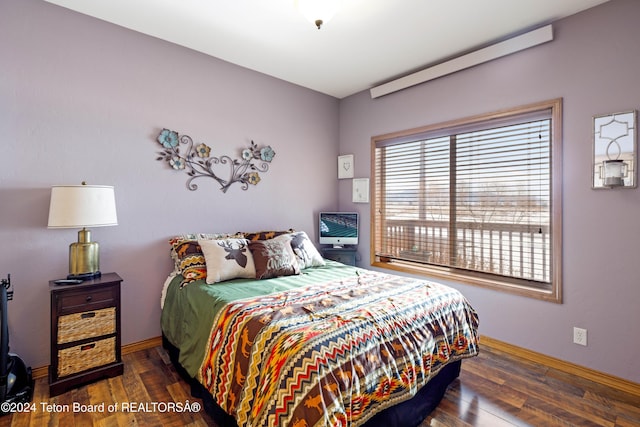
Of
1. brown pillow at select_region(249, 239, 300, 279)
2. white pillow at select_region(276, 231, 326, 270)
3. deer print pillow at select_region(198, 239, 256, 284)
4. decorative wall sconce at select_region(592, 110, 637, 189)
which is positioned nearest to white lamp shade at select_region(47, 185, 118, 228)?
deer print pillow at select_region(198, 239, 256, 284)

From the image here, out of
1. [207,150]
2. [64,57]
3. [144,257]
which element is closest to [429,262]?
[207,150]

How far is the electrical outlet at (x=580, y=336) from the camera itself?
231 centimetres

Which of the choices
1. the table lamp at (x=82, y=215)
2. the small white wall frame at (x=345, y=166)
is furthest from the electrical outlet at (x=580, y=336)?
the table lamp at (x=82, y=215)

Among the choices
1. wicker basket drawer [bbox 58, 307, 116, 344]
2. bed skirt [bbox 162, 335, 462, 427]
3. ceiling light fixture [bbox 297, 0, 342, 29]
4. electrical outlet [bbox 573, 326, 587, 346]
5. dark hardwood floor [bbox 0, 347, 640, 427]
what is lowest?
dark hardwood floor [bbox 0, 347, 640, 427]

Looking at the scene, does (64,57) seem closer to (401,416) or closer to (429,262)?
(401,416)

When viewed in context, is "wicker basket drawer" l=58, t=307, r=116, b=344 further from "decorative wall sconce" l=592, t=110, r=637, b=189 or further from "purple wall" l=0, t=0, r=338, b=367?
"decorative wall sconce" l=592, t=110, r=637, b=189

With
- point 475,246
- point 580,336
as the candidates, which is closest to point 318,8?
point 475,246

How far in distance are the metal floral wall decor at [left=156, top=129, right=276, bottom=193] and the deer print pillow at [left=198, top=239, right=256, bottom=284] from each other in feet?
2.43

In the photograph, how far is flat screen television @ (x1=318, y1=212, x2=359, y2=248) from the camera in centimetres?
379

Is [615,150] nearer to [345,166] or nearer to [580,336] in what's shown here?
[580,336]

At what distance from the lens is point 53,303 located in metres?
2.01

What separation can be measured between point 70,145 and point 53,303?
45.6 inches

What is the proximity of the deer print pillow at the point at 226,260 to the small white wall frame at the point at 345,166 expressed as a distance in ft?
6.31

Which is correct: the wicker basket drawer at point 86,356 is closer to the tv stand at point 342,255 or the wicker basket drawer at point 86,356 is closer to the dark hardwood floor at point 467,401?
the dark hardwood floor at point 467,401
